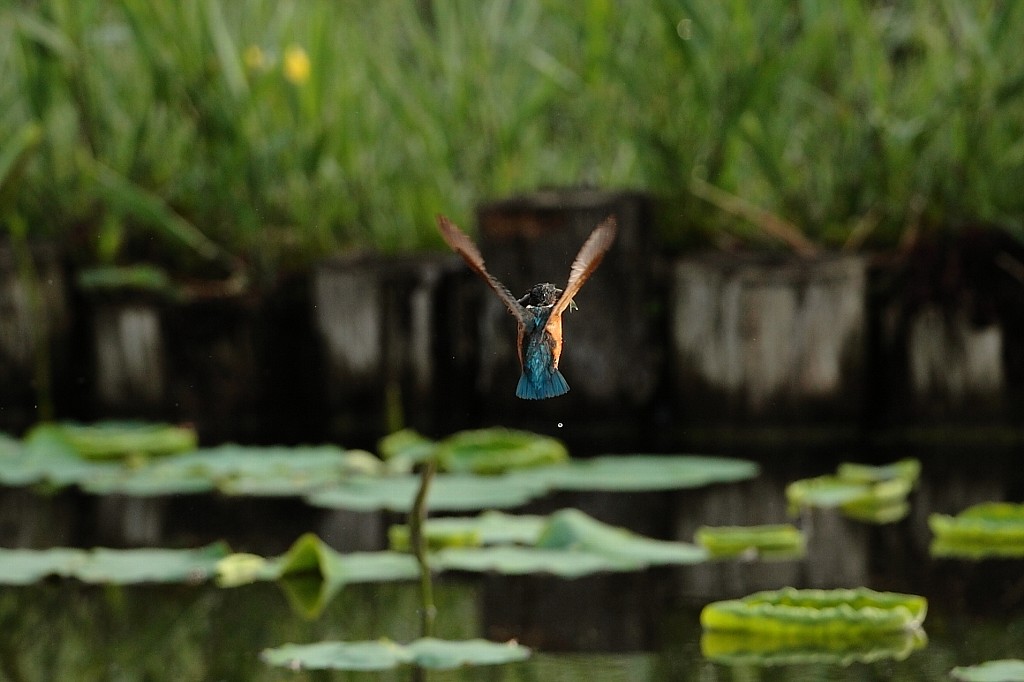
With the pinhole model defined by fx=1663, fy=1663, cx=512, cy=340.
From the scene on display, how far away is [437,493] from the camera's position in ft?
12.2

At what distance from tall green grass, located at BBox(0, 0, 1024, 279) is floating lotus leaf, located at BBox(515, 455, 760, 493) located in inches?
45.4

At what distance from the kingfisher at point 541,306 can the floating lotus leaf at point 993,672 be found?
114 centimetres

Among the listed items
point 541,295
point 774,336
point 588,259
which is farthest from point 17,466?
point 588,259

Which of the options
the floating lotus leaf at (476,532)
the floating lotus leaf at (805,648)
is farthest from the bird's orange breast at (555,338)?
the floating lotus leaf at (476,532)

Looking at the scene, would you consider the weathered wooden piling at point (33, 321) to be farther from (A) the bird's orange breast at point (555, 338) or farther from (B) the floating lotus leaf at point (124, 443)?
(A) the bird's orange breast at point (555, 338)

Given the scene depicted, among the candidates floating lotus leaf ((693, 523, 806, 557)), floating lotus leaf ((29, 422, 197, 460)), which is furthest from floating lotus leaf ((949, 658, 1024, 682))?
floating lotus leaf ((29, 422, 197, 460))

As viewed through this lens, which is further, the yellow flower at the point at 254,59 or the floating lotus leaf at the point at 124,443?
the yellow flower at the point at 254,59

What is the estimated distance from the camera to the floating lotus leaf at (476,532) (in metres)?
3.17

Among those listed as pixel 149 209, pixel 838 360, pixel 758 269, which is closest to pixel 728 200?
pixel 758 269

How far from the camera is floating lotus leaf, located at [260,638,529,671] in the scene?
2.29m

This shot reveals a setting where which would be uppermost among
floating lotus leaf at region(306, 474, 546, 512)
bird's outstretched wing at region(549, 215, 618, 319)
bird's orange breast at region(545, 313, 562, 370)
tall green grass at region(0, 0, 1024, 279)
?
tall green grass at region(0, 0, 1024, 279)

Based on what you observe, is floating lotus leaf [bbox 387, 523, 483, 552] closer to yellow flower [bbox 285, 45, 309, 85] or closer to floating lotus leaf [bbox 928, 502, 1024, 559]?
floating lotus leaf [bbox 928, 502, 1024, 559]

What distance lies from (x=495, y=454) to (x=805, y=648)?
1.72 m

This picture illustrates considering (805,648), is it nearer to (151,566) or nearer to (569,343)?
(151,566)
